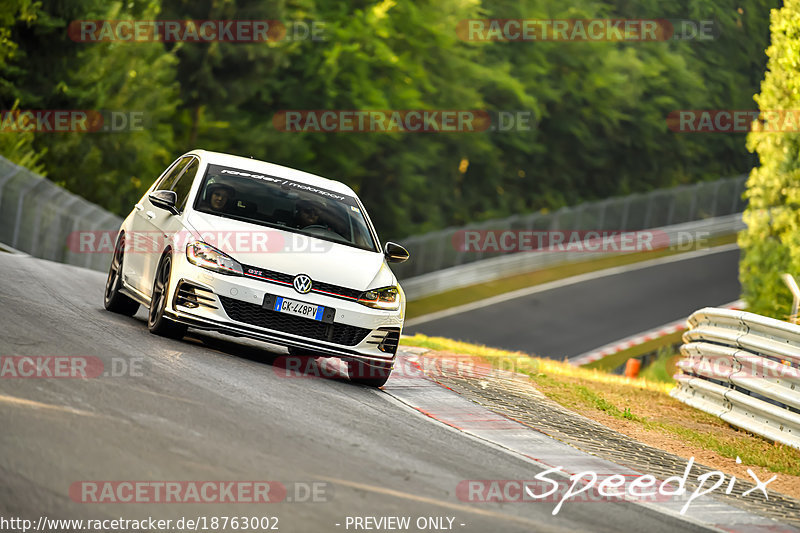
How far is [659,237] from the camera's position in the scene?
167 ft

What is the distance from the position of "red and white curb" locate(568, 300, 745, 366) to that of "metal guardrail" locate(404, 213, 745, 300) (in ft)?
28.0

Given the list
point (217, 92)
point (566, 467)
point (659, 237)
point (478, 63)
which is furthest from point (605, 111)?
point (566, 467)

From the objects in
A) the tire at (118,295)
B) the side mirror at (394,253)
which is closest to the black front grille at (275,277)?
the side mirror at (394,253)

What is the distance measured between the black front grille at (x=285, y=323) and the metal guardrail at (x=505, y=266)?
3117cm

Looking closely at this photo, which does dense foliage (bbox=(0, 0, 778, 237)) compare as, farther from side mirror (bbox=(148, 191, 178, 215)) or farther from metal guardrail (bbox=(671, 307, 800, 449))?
metal guardrail (bbox=(671, 307, 800, 449))

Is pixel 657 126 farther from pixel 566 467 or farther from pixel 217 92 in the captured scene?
pixel 566 467

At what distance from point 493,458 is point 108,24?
33794mm
